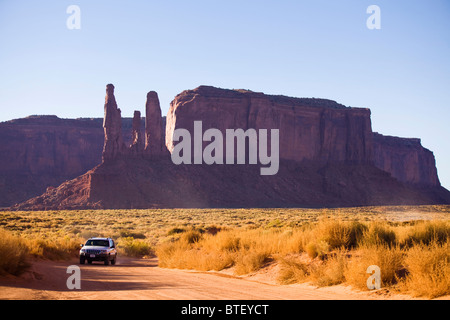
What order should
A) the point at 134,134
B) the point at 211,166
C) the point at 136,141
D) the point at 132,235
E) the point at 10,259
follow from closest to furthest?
the point at 10,259 → the point at 132,235 → the point at 136,141 → the point at 134,134 → the point at 211,166

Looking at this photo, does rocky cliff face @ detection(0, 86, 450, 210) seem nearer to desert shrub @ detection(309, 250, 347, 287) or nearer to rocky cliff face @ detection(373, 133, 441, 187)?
rocky cliff face @ detection(373, 133, 441, 187)

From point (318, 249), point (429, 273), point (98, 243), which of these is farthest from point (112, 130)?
point (429, 273)

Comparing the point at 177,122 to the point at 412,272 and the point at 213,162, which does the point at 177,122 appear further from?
the point at 412,272

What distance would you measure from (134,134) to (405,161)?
9954 cm

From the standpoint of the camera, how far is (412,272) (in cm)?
1069

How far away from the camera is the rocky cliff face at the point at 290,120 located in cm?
11794

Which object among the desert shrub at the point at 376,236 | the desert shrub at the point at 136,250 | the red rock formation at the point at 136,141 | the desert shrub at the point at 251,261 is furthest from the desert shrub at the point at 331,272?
the red rock formation at the point at 136,141

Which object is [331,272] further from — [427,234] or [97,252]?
[97,252]

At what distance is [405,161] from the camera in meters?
166

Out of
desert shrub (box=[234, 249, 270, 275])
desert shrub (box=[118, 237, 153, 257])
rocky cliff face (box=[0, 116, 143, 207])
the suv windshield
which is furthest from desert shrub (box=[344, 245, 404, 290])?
rocky cliff face (box=[0, 116, 143, 207])

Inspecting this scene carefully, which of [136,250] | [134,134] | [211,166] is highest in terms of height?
[134,134]

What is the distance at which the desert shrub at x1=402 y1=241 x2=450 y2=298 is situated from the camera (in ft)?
31.7

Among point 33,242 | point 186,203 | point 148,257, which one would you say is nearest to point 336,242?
point 33,242

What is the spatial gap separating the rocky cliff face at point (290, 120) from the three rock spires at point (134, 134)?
9462 millimetres
